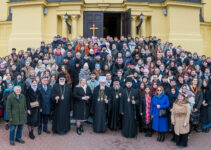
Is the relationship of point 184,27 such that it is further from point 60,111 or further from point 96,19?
point 60,111

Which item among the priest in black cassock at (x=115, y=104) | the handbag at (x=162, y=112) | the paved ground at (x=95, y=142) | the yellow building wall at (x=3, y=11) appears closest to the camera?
the paved ground at (x=95, y=142)

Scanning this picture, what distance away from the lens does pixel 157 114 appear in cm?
681

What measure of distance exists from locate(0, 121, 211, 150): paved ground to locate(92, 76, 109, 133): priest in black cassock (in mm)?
290

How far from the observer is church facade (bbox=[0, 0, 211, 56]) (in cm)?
1555

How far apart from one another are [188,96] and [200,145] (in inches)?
62.1

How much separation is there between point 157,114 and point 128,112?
951 millimetres

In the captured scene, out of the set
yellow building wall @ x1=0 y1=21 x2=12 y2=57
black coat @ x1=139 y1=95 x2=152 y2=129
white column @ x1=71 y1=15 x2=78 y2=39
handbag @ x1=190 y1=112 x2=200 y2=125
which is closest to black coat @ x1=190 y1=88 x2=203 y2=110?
handbag @ x1=190 y1=112 x2=200 y2=125

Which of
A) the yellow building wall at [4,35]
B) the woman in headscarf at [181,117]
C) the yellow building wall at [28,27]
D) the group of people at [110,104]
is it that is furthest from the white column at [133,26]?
the yellow building wall at [4,35]

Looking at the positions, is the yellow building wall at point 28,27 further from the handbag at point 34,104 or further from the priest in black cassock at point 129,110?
the priest in black cassock at point 129,110

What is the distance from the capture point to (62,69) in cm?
845

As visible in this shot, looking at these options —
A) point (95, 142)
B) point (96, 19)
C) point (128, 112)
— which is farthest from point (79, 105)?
point (96, 19)

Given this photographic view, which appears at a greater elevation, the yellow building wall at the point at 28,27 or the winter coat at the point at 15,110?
the yellow building wall at the point at 28,27

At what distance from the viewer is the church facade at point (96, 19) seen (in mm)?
15555

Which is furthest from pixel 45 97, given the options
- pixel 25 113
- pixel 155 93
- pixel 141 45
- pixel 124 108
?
pixel 141 45
